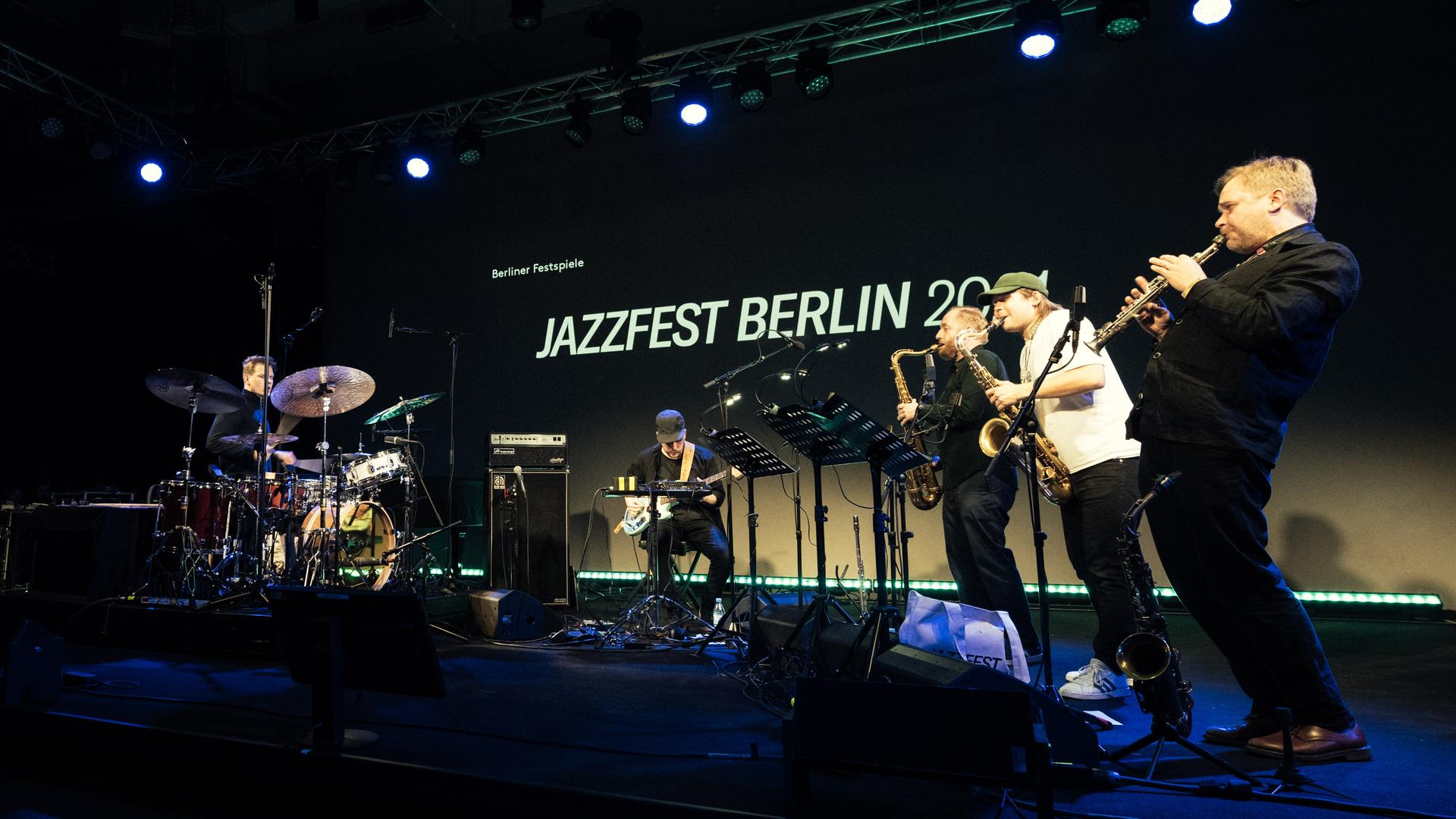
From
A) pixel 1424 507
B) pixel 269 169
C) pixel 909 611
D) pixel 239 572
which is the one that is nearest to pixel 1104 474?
pixel 909 611

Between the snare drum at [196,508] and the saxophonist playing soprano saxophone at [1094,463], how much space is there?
5.26 metres

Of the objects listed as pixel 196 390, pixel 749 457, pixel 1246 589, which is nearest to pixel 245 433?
pixel 196 390

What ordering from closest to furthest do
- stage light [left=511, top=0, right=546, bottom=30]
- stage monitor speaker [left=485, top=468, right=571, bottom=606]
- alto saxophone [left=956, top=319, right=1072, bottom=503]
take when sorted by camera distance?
alto saxophone [left=956, top=319, right=1072, bottom=503] < stage light [left=511, top=0, right=546, bottom=30] < stage monitor speaker [left=485, top=468, right=571, bottom=606]

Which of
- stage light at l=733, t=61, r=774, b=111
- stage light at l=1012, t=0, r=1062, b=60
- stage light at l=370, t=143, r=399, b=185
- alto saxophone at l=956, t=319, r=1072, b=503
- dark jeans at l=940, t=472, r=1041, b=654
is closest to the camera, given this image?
alto saxophone at l=956, t=319, r=1072, b=503

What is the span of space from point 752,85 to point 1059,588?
5106mm

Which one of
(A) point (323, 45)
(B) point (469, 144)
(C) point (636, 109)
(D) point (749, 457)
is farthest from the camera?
(B) point (469, 144)

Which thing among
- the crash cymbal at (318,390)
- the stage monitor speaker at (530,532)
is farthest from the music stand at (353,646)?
the stage monitor speaker at (530,532)

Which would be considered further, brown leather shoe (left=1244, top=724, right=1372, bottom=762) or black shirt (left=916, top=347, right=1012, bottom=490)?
black shirt (left=916, top=347, right=1012, bottom=490)

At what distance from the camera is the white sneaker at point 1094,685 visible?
11.6 ft

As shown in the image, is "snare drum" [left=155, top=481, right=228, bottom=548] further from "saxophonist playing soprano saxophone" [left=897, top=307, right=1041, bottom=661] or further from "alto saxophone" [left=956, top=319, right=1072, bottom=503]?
"alto saxophone" [left=956, top=319, right=1072, bottom=503]

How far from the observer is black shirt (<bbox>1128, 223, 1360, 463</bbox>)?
249 centimetres

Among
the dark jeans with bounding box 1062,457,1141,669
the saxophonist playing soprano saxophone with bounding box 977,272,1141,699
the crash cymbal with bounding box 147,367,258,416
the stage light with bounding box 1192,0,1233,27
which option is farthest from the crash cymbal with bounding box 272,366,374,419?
the stage light with bounding box 1192,0,1233,27

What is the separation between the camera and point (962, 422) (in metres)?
4.20

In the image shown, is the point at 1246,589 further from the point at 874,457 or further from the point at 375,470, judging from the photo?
the point at 375,470
